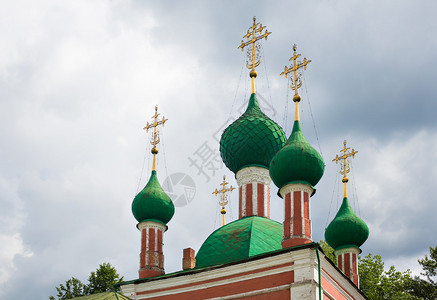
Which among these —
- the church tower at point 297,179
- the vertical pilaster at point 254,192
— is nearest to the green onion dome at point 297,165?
the church tower at point 297,179

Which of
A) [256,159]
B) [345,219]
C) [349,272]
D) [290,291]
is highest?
[256,159]

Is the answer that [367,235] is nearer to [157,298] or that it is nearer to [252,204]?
[252,204]

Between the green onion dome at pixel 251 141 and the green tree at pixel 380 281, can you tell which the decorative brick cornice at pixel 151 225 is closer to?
the green onion dome at pixel 251 141

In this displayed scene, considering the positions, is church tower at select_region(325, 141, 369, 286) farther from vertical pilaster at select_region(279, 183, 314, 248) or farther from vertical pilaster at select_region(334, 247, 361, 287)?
vertical pilaster at select_region(279, 183, 314, 248)

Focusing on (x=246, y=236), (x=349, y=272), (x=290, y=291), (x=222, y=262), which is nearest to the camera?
(x=290, y=291)

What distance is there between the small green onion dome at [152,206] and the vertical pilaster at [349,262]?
12.8 ft

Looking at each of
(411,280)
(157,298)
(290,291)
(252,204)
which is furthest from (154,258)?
(411,280)

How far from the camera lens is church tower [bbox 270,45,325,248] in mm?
13828

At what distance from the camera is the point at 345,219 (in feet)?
55.3

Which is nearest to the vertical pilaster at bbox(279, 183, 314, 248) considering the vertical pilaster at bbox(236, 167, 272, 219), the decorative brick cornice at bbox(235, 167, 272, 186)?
the vertical pilaster at bbox(236, 167, 272, 219)

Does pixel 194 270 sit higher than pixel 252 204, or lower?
lower

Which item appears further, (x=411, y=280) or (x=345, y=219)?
(x=411, y=280)

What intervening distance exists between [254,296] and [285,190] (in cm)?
222

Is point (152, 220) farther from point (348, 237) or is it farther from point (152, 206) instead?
point (348, 237)
